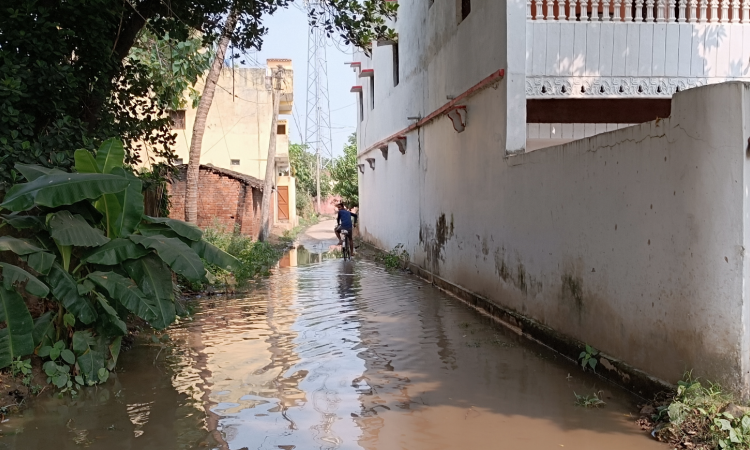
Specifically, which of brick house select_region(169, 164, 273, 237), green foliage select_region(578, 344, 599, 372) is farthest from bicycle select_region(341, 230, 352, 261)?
green foliage select_region(578, 344, 599, 372)

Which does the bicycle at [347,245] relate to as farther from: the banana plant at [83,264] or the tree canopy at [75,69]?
the banana plant at [83,264]

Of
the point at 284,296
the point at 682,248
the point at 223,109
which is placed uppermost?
the point at 223,109

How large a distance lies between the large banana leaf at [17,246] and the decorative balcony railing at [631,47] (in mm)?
6821

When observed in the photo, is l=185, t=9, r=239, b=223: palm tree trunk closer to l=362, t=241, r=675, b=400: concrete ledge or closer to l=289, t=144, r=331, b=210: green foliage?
l=362, t=241, r=675, b=400: concrete ledge

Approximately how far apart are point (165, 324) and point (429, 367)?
2793mm

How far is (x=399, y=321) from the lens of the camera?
10008 mm

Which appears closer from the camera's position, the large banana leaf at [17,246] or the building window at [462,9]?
the large banana leaf at [17,246]

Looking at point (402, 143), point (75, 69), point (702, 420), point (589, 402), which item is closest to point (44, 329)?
point (75, 69)

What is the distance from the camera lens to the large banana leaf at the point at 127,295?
20.4 ft

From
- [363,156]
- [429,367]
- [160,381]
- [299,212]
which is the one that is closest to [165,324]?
[160,381]

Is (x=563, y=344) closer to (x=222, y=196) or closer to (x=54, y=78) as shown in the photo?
(x=54, y=78)

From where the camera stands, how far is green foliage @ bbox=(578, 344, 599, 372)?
678cm

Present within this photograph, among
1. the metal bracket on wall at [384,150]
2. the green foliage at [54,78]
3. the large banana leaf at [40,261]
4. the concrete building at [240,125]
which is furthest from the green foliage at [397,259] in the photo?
the large banana leaf at [40,261]

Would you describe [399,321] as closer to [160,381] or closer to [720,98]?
[160,381]
